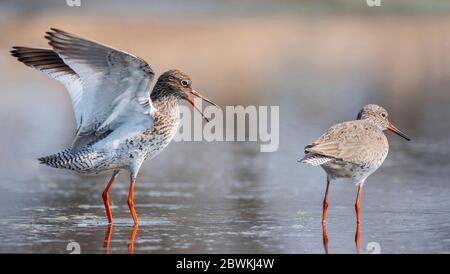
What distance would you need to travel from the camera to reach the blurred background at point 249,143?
29.8ft

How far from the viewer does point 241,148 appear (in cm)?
1436

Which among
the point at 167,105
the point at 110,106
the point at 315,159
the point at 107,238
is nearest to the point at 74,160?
the point at 110,106

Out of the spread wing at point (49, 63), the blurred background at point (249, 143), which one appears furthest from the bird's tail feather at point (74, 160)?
the spread wing at point (49, 63)

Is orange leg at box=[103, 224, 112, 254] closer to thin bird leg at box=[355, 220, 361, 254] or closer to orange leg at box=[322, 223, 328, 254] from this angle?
orange leg at box=[322, 223, 328, 254]

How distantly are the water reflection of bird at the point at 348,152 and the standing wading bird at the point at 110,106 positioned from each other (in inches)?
61.3

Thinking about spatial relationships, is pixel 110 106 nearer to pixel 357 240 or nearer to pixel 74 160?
pixel 74 160

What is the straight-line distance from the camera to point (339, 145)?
977 centimetres

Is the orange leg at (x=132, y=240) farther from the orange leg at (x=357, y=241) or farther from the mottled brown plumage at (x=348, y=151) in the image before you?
the orange leg at (x=357, y=241)

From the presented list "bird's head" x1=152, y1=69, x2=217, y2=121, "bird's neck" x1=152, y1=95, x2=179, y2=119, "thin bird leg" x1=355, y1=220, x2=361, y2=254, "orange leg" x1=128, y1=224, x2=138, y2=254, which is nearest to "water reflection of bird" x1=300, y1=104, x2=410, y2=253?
"thin bird leg" x1=355, y1=220, x2=361, y2=254

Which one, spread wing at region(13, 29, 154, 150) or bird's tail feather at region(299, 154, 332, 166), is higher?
spread wing at region(13, 29, 154, 150)

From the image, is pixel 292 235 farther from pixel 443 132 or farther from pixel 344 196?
pixel 443 132

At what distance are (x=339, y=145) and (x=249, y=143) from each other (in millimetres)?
5014

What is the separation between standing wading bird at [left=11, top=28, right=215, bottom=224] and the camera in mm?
9258

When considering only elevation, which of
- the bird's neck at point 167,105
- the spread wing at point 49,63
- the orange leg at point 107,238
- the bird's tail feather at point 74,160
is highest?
the spread wing at point 49,63
